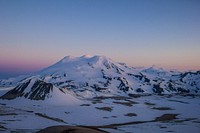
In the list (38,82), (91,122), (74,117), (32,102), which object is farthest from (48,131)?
(38,82)

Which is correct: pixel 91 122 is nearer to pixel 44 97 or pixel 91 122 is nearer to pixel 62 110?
pixel 62 110

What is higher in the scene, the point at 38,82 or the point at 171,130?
the point at 38,82

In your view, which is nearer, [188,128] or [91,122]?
[188,128]

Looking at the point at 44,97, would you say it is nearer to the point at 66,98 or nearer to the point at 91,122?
the point at 66,98

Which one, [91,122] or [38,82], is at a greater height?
[38,82]

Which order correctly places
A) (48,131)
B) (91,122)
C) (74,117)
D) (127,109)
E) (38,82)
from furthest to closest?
(38,82) < (127,109) < (74,117) < (91,122) < (48,131)

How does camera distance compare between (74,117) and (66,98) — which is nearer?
(74,117)

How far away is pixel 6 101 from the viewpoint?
10881 centimetres

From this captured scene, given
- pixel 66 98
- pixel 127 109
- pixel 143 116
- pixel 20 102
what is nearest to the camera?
pixel 143 116

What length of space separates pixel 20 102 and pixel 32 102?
16.6 feet

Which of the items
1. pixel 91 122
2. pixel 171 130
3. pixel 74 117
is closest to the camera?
pixel 171 130

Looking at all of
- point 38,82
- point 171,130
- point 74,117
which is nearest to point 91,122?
point 74,117

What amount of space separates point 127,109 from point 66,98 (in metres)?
30.1

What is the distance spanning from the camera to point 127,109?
9975cm
